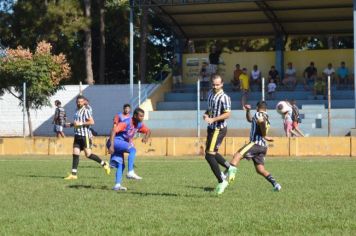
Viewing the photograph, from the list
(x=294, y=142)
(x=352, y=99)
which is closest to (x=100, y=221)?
(x=294, y=142)

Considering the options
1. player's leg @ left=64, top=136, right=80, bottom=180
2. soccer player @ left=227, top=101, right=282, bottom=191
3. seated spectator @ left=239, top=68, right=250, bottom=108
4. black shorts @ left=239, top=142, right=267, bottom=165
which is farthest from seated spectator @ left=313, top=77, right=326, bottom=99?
black shorts @ left=239, top=142, right=267, bottom=165

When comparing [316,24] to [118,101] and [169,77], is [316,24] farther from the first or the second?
[118,101]

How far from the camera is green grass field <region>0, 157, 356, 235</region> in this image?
9023 mm

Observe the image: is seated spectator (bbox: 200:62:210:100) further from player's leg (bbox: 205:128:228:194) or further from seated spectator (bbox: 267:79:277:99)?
player's leg (bbox: 205:128:228:194)

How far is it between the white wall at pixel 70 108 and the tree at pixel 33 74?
43.8 inches

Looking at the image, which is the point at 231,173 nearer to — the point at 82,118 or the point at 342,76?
the point at 82,118

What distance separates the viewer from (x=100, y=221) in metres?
9.60

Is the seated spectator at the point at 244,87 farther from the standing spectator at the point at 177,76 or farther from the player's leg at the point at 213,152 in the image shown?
the player's leg at the point at 213,152

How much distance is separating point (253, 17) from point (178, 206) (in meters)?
30.2

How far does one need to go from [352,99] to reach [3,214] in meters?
27.9

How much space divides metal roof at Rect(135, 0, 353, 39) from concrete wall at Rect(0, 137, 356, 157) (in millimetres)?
9241

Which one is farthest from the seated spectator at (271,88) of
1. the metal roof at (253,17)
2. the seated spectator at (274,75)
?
the metal roof at (253,17)

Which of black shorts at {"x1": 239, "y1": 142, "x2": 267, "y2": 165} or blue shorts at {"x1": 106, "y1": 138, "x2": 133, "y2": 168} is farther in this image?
blue shorts at {"x1": 106, "y1": 138, "x2": 133, "y2": 168}

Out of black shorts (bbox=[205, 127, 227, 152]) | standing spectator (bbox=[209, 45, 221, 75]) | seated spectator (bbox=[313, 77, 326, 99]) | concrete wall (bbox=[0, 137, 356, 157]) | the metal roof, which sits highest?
the metal roof
